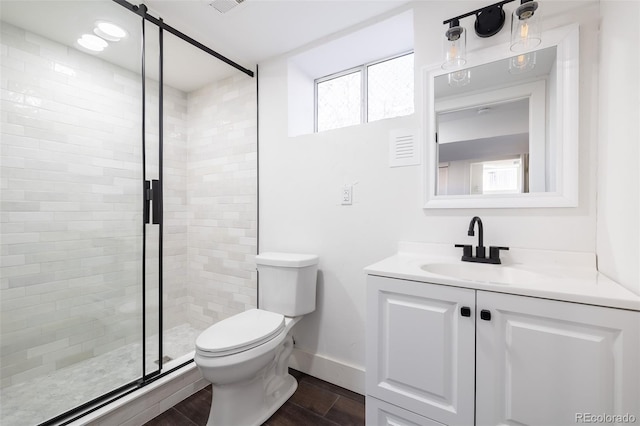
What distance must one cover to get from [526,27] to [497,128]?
0.43m

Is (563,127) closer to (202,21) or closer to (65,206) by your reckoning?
(202,21)

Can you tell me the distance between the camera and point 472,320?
925mm

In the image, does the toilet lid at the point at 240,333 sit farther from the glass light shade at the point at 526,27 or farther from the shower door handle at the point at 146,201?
the glass light shade at the point at 526,27

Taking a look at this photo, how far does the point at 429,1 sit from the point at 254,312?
1997 millimetres

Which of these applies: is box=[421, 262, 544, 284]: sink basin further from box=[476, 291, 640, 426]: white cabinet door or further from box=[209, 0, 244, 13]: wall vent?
box=[209, 0, 244, 13]: wall vent

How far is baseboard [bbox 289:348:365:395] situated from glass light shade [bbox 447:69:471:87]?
1699mm

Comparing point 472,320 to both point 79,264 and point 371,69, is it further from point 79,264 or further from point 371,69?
point 79,264

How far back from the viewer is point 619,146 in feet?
3.15

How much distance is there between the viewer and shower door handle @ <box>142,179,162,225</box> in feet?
5.15

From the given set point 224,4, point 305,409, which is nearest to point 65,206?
point 224,4

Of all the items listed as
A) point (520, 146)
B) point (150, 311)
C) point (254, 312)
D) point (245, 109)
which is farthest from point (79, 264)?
point (520, 146)

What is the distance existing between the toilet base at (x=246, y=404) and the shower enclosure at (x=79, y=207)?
46 centimetres

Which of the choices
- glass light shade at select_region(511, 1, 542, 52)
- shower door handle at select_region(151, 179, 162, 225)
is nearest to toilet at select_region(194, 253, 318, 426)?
shower door handle at select_region(151, 179, 162, 225)

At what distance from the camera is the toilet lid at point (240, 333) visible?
1.27 metres
